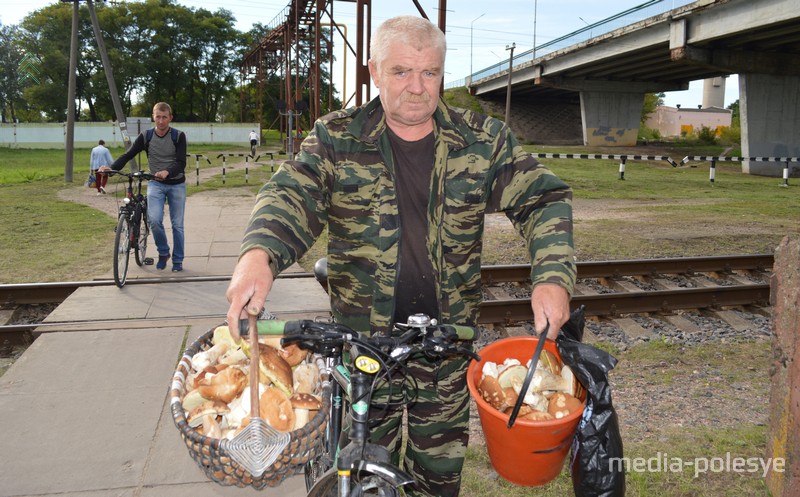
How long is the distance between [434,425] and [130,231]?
6563mm

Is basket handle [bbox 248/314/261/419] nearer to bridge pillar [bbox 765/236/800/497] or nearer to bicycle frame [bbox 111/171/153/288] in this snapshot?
bridge pillar [bbox 765/236/800/497]

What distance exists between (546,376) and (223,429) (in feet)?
4.30

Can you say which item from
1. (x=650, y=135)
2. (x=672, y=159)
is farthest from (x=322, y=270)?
(x=650, y=135)

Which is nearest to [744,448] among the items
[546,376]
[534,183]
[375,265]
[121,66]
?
[546,376]

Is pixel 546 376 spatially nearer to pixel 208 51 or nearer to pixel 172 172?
pixel 172 172

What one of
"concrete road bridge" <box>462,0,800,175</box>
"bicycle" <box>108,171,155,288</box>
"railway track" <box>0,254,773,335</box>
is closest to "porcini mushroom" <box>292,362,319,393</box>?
"railway track" <box>0,254,773,335</box>

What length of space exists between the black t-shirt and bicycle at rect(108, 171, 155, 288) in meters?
5.67

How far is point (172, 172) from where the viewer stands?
8.24 m

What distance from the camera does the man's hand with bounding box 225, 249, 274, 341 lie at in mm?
1845

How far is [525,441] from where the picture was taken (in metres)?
2.50

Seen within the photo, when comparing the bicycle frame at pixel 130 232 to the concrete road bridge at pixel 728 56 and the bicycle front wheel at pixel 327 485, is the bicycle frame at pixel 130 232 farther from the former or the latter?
the concrete road bridge at pixel 728 56

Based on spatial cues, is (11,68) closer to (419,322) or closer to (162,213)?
(162,213)

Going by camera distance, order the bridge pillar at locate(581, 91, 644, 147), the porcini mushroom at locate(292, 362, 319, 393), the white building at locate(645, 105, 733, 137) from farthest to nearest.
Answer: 1. the white building at locate(645, 105, 733, 137)
2. the bridge pillar at locate(581, 91, 644, 147)
3. the porcini mushroom at locate(292, 362, 319, 393)

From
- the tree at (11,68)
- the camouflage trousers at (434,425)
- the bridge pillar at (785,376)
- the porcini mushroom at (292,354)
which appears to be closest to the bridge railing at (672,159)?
the bridge pillar at (785,376)
